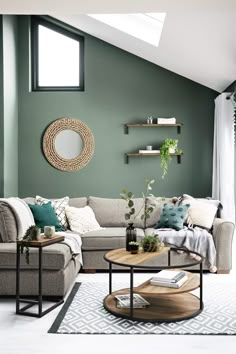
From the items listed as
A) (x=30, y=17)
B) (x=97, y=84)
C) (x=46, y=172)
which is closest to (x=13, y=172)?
(x=46, y=172)

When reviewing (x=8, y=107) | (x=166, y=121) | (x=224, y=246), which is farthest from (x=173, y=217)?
(x=8, y=107)

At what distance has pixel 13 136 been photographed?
6484 millimetres

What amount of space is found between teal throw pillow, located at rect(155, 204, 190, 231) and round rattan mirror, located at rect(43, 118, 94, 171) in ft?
6.17

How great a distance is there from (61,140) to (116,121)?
0.92 m

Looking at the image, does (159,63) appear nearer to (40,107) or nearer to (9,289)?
(40,107)

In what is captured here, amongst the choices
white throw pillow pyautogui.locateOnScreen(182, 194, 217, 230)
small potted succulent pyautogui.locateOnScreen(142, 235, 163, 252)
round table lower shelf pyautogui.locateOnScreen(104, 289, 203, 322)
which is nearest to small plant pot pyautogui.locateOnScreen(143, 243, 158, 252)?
small potted succulent pyautogui.locateOnScreen(142, 235, 163, 252)

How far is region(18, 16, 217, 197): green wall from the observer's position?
6746 mm

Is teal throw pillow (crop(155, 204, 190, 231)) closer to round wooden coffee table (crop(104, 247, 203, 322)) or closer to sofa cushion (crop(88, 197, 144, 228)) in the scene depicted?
sofa cushion (crop(88, 197, 144, 228))

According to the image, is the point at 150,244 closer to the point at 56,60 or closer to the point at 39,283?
the point at 39,283

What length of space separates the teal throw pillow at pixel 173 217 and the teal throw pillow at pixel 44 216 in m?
1.25

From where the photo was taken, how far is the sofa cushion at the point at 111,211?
570cm

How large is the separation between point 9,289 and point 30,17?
455 centimetres

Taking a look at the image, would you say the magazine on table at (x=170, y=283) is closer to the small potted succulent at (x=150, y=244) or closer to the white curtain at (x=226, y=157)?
the small potted succulent at (x=150, y=244)

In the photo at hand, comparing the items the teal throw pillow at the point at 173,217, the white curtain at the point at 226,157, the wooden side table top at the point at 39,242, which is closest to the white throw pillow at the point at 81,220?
the teal throw pillow at the point at 173,217
